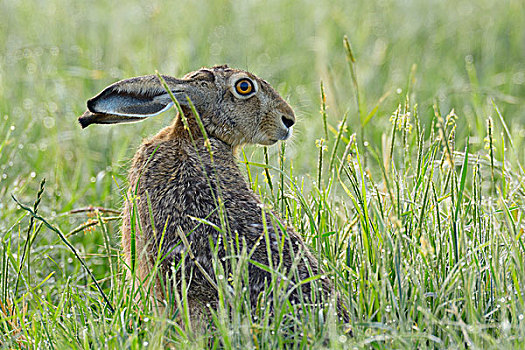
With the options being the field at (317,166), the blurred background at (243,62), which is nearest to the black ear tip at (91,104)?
the field at (317,166)

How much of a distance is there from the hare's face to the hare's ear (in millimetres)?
207

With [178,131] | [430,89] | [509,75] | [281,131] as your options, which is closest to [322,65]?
[430,89]

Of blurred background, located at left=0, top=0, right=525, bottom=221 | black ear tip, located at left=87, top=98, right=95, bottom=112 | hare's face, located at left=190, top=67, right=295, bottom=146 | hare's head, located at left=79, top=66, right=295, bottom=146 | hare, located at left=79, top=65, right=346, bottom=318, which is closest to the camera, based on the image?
hare, located at left=79, top=65, right=346, bottom=318

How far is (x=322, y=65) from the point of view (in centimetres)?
640

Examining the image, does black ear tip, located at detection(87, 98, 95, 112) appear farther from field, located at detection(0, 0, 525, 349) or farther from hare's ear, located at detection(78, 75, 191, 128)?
field, located at detection(0, 0, 525, 349)

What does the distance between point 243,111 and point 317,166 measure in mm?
693

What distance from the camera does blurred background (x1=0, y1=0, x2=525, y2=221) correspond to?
538 centimetres

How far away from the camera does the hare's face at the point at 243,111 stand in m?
4.08

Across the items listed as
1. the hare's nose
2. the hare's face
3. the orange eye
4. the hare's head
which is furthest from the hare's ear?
the hare's nose

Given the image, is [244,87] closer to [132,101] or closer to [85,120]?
[132,101]

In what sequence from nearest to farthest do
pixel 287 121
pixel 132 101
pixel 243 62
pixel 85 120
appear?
pixel 132 101
pixel 85 120
pixel 287 121
pixel 243 62

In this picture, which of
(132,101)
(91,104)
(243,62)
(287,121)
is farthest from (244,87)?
(243,62)

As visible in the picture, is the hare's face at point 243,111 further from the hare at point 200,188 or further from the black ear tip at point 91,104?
the black ear tip at point 91,104

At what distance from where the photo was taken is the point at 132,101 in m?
3.73
